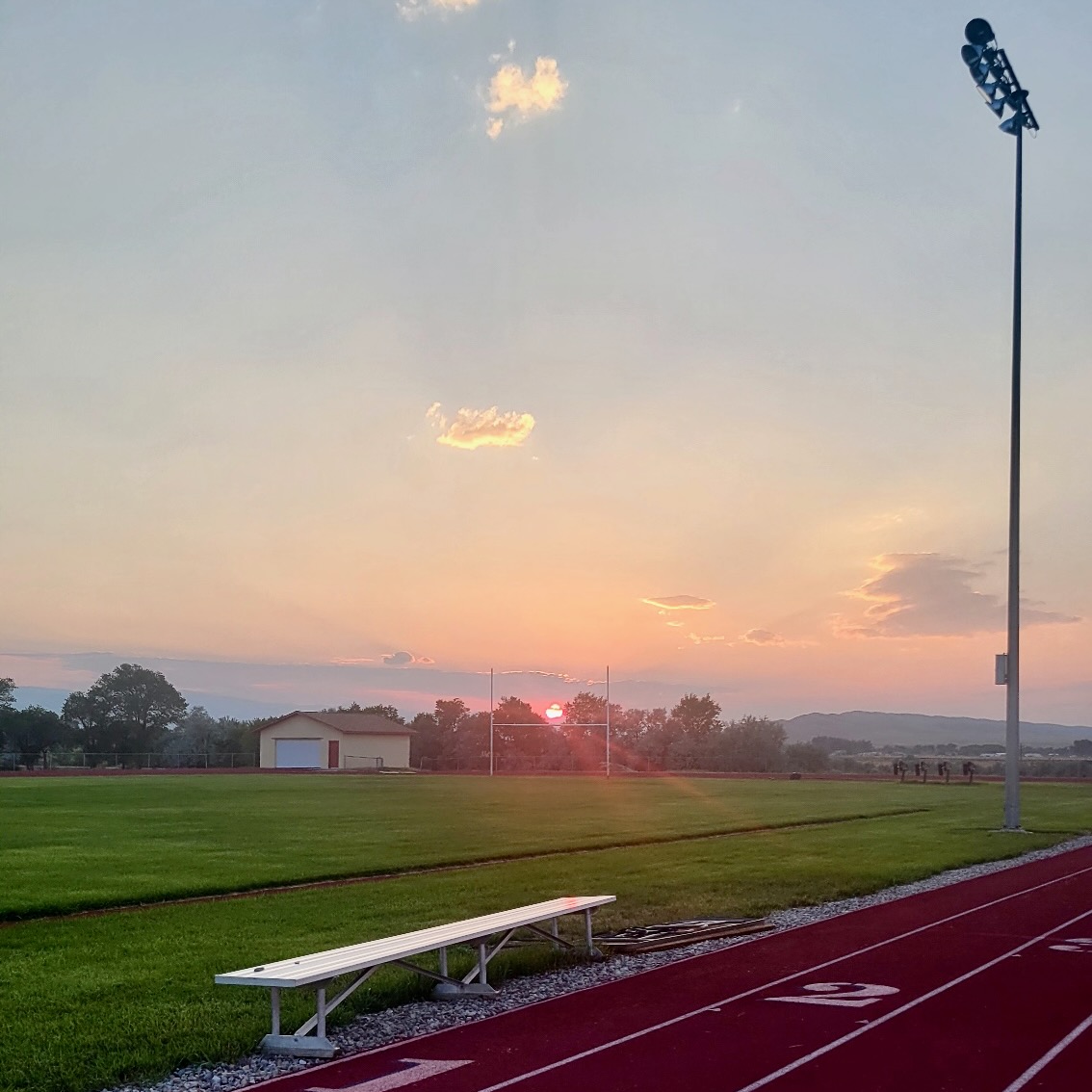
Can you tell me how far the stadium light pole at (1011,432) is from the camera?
28.1 metres

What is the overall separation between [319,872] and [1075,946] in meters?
11.2

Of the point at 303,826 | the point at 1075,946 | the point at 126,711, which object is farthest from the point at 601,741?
the point at 1075,946

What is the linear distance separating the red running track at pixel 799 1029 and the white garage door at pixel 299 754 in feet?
251

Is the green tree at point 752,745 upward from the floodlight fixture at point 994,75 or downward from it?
downward

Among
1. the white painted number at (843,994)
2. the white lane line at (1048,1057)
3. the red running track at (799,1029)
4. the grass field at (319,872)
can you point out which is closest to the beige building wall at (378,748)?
the grass field at (319,872)

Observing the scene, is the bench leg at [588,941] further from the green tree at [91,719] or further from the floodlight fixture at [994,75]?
the green tree at [91,719]

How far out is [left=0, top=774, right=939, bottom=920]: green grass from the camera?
61.5 ft

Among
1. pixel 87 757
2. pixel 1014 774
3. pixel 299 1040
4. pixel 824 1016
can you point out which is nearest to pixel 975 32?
pixel 1014 774

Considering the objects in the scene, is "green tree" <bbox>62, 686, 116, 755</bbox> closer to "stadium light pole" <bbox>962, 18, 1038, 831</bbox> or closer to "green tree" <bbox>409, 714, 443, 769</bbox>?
"green tree" <bbox>409, 714, 443, 769</bbox>

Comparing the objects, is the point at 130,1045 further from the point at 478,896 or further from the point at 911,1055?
the point at 478,896

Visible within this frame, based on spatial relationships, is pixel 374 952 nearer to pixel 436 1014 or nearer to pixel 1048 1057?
pixel 436 1014

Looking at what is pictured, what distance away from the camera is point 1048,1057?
8258mm

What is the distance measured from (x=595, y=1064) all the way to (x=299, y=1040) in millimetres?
2116

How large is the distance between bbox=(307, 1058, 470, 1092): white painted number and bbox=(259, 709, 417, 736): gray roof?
3215 inches
